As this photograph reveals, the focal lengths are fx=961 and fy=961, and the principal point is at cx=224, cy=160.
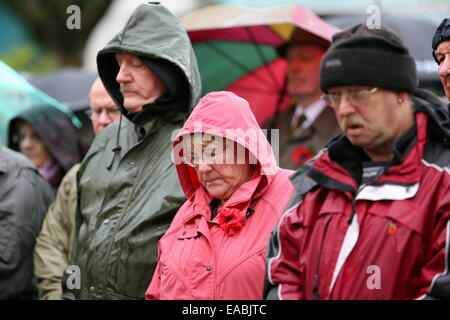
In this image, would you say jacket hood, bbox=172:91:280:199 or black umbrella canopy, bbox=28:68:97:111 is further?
black umbrella canopy, bbox=28:68:97:111

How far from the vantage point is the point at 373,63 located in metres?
3.62

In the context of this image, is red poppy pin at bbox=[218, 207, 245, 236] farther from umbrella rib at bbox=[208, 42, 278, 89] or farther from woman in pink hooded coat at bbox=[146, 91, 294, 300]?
umbrella rib at bbox=[208, 42, 278, 89]

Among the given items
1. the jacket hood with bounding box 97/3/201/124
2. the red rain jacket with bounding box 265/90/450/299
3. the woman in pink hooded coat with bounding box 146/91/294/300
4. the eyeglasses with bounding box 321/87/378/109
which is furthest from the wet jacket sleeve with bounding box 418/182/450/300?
the jacket hood with bounding box 97/3/201/124

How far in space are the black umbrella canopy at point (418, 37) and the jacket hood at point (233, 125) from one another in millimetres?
4747

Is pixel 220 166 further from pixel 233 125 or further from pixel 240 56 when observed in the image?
pixel 240 56

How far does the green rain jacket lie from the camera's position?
5016 mm

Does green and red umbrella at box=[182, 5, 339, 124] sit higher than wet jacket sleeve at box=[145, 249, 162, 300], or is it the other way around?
green and red umbrella at box=[182, 5, 339, 124]

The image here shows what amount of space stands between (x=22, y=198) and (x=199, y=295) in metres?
2.42

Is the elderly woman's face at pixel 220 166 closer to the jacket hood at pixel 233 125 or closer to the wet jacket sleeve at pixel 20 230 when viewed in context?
the jacket hood at pixel 233 125

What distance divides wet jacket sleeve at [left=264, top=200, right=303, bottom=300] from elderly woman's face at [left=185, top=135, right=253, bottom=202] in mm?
719

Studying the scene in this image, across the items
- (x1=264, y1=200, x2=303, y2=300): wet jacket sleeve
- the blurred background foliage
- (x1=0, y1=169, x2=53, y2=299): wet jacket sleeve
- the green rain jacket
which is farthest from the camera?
the blurred background foliage

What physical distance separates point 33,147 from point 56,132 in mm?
241

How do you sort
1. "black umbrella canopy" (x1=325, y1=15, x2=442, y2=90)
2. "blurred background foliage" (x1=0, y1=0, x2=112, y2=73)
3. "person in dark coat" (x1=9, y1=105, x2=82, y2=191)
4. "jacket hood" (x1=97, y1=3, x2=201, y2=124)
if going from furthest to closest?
1. "blurred background foliage" (x1=0, y1=0, x2=112, y2=73)
2. "black umbrella canopy" (x1=325, y1=15, x2=442, y2=90)
3. "person in dark coat" (x1=9, y1=105, x2=82, y2=191)
4. "jacket hood" (x1=97, y1=3, x2=201, y2=124)

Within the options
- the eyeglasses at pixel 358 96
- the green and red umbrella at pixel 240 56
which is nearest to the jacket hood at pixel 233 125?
the eyeglasses at pixel 358 96
